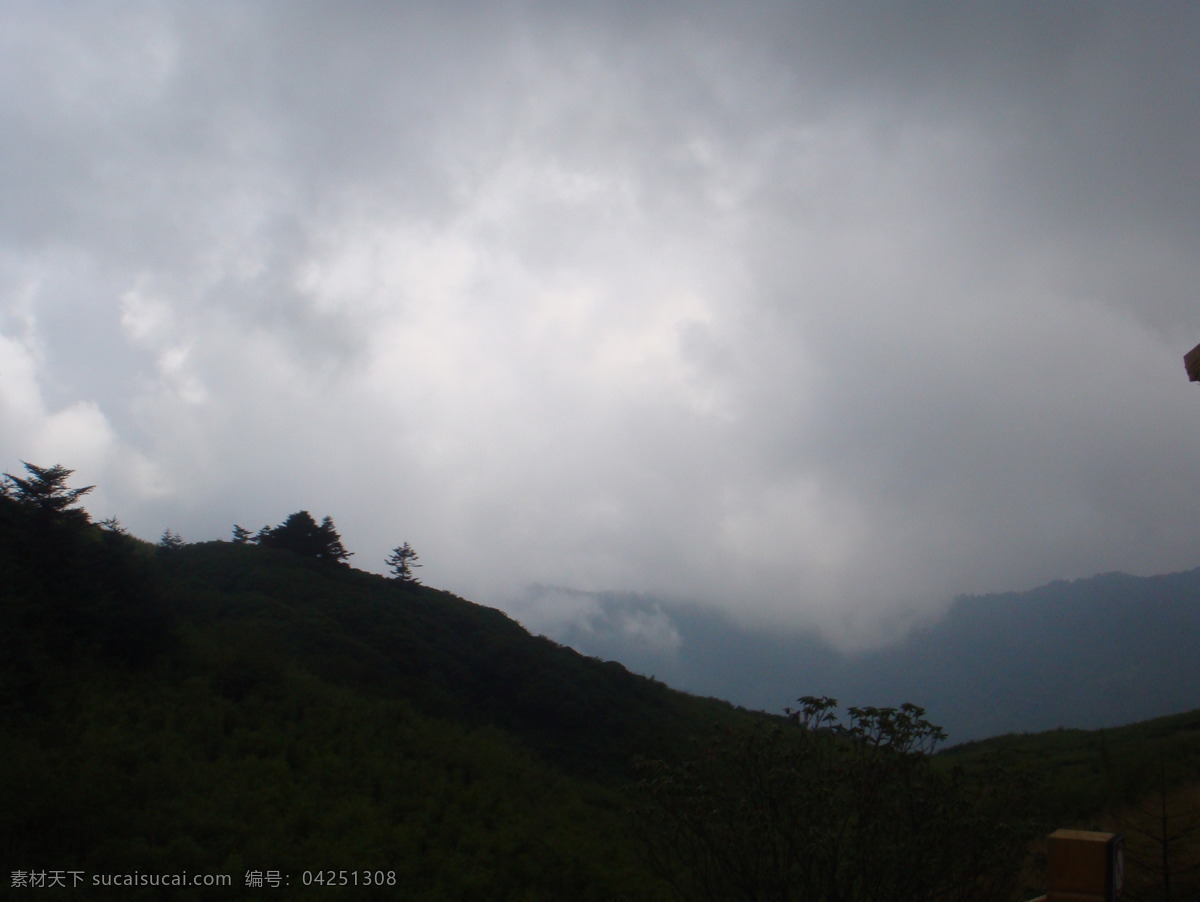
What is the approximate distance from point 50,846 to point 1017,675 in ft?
646

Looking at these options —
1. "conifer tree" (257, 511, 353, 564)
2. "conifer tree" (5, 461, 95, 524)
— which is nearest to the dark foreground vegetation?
"conifer tree" (5, 461, 95, 524)

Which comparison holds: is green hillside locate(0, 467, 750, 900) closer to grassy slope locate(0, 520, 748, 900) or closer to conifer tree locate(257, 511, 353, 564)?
grassy slope locate(0, 520, 748, 900)

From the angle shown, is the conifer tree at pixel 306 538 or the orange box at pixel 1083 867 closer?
the orange box at pixel 1083 867

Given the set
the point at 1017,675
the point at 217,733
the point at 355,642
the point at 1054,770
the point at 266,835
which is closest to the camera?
the point at 266,835

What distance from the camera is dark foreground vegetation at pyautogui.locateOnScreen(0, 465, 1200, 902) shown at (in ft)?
28.1

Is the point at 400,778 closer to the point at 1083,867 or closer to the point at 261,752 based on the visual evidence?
the point at 261,752

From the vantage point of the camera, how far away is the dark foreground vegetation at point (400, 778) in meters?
8.55

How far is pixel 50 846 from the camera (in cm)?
1004

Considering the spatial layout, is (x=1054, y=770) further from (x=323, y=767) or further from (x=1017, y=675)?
(x=1017, y=675)

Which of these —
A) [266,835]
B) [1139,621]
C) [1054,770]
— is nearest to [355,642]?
[266,835]

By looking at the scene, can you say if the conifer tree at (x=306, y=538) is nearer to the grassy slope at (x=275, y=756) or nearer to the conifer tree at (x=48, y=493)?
the grassy slope at (x=275, y=756)

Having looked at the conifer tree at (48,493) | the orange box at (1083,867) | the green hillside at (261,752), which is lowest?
the green hillside at (261,752)

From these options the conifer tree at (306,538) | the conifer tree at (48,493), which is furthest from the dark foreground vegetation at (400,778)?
the conifer tree at (306,538)

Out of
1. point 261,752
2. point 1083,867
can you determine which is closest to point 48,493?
point 261,752
